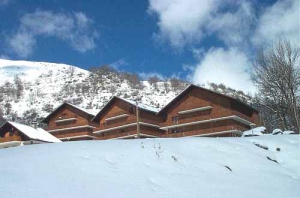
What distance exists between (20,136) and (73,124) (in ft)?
40.8

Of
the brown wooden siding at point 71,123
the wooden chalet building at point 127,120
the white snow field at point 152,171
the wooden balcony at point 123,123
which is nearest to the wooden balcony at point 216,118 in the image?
the wooden balcony at point 123,123

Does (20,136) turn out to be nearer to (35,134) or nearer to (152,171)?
(35,134)

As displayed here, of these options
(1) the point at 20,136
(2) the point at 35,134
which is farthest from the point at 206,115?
(1) the point at 20,136

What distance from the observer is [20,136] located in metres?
54.7

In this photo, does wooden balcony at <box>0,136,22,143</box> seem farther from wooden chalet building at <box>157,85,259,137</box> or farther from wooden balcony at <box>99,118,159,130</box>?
wooden chalet building at <box>157,85,259,137</box>

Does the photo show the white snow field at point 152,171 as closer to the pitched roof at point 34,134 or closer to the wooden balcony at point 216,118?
the wooden balcony at point 216,118

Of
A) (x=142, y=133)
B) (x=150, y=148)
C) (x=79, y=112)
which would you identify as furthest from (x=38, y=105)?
(x=150, y=148)

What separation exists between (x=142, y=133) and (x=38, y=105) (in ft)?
419

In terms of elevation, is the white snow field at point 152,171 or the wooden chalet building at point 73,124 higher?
the wooden chalet building at point 73,124

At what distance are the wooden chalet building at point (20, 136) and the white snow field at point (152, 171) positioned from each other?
4416 cm

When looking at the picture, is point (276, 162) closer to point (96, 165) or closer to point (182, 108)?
point (96, 165)

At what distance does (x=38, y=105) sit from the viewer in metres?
170

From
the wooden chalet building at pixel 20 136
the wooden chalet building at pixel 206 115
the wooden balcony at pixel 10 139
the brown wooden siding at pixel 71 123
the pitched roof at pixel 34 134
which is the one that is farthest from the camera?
the brown wooden siding at pixel 71 123

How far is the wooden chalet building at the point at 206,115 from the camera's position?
4731 cm
